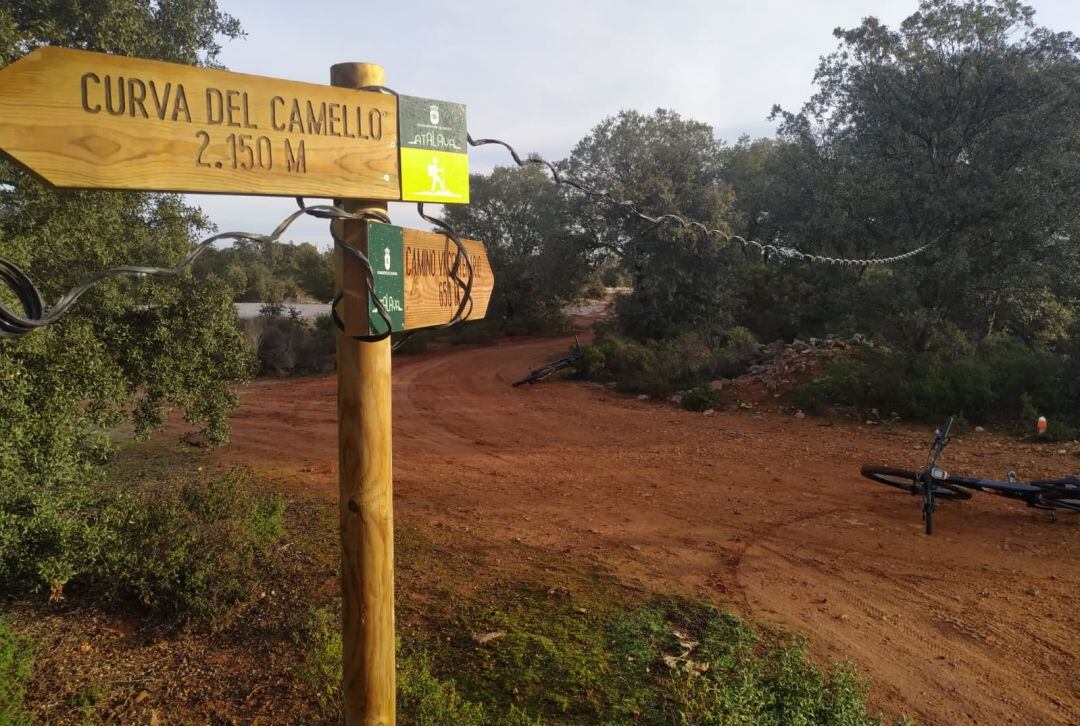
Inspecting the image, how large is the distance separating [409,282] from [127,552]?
132 inches

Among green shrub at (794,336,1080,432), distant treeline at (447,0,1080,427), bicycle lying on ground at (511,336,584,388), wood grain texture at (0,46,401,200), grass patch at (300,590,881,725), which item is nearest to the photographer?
wood grain texture at (0,46,401,200)

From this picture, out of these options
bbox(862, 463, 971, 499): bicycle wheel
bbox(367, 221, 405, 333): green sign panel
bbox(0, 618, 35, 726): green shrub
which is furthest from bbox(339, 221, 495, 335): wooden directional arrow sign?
bbox(862, 463, 971, 499): bicycle wheel

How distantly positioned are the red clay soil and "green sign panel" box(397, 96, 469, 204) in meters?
3.47

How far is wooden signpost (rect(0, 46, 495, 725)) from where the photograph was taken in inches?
60.4

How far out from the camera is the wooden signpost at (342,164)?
1535 mm

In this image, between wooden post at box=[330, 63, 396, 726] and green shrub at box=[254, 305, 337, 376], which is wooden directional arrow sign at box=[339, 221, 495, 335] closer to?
wooden post at box=[330, 63, 396, 726]

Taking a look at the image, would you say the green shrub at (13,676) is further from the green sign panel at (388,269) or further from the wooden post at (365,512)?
the green sign panel at (388,269)

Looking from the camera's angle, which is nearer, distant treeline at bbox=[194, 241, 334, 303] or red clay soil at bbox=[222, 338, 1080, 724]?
red clay soil at bbox=[222, 338, 1080, 724]

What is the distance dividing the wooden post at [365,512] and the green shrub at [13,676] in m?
1.88

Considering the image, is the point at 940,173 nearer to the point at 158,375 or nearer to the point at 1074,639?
the point at 1074,639

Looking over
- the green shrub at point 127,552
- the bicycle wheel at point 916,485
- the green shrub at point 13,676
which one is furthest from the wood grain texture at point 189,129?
the bicycle wheel at point 916,485

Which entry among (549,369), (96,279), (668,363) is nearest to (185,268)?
(96,279)

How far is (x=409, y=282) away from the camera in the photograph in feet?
6.88

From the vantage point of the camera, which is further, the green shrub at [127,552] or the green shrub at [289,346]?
the green shrub at [289,346]
